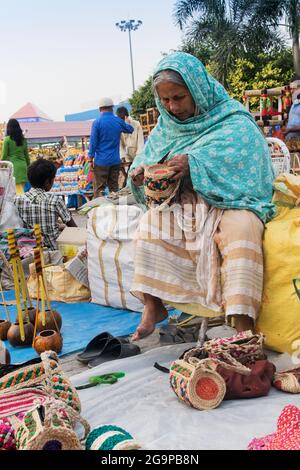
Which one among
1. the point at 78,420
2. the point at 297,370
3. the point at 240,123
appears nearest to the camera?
the point at 78,420

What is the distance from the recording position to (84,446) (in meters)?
1.86

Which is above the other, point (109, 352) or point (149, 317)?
point (149, 317)

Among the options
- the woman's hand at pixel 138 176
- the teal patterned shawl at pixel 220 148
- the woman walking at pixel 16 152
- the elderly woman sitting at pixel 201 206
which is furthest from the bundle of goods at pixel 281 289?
the woman walking at pixel 16 152

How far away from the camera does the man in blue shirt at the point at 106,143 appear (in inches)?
314

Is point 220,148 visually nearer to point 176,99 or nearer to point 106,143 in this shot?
point 176,99

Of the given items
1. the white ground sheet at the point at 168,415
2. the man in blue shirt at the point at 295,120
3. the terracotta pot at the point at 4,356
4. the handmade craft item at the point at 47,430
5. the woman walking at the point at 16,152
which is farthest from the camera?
the woman walking at the point at 16,152

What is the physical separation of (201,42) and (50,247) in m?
20.2

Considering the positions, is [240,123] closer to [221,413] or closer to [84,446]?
[221,413]

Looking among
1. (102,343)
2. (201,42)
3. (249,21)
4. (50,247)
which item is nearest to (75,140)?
(201,42)

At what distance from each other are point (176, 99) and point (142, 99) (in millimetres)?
24725

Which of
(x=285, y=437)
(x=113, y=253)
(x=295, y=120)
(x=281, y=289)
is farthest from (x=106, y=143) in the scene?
(x=285, y=437)

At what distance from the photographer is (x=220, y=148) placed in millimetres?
2971

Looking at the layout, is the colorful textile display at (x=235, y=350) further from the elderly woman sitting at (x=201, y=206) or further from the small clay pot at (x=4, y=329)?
the small clay pot at (x=4, y=329)

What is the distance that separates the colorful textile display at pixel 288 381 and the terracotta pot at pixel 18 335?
1614 millimetres
